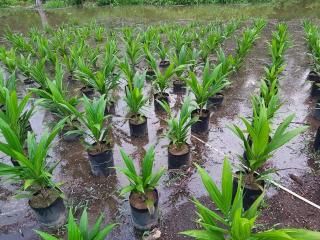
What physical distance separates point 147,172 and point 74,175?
119 centimetres

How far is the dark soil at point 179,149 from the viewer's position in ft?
9.80

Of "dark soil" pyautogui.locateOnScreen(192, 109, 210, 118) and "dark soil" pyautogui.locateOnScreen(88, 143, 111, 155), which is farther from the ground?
"dark soil" pyautogui.locateOnScreen(88, 143, 111, 155)

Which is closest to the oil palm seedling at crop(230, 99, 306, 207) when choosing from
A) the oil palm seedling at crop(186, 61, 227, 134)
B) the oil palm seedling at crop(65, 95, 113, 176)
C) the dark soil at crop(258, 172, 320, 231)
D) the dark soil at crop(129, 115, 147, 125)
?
the dark soil at crop(258, 172, 320, 231)

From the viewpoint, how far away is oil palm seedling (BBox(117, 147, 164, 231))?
2.21 metres

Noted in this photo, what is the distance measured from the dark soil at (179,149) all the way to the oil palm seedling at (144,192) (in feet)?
2.18

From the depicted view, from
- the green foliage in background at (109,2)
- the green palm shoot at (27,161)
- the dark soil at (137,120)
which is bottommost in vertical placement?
the dark soil at (137,120)

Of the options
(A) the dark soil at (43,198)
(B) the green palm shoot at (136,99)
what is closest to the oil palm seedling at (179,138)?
(B) the green palm shoot at (136,99)

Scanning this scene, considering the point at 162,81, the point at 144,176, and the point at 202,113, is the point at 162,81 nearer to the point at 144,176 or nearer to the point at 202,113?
the point at 202,113

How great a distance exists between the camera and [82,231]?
1718 millimetres

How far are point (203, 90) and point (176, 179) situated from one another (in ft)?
3.68

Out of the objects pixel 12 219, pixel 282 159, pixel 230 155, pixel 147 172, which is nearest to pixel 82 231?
pixel 147 172

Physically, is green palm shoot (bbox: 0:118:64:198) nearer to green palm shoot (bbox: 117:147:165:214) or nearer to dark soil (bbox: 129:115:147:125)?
green palm shoot (bbox: 117:147:165:214)

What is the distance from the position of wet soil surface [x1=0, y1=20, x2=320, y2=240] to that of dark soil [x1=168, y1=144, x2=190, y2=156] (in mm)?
176

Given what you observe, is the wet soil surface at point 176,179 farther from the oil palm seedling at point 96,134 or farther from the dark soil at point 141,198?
the dark soil at point 141,198
